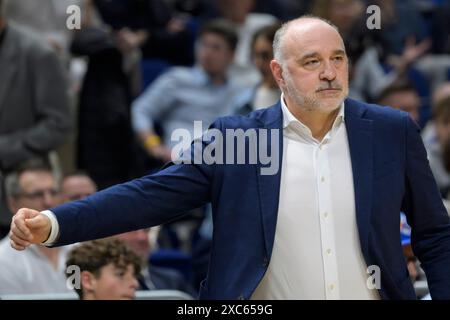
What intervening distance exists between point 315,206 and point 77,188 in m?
2.65

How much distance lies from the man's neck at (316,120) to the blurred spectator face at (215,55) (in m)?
3.47

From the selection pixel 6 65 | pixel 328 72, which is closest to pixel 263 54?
pixel 6 65

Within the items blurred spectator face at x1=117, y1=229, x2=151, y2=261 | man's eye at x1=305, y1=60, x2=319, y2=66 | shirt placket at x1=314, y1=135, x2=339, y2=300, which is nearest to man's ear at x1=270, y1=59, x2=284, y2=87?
man's eye at x1=305, y1=60, x2=319, y2=66

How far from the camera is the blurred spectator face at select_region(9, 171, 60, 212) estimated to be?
577 cm

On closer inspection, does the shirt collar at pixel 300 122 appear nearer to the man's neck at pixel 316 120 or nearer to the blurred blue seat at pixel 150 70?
the man's neck at pixel 316 120

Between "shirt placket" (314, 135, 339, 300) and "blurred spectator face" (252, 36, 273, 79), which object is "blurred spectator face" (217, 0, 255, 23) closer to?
"blurred spectator face" (252, 36, 273, 79)

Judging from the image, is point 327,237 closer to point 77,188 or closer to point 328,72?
point 328,72

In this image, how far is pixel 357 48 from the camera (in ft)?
25.4

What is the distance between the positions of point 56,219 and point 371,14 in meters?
4.33

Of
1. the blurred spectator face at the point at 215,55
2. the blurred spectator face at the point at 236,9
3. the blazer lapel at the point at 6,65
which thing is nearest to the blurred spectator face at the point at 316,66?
the blazer lapel at the point at 6,65

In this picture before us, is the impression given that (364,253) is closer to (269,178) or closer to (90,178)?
(269,178)

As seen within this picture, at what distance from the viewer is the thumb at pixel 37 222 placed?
3268 millimetres

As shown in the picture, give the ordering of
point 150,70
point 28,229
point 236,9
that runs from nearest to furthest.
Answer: point 28,229 → point 150,70 → point 236,9

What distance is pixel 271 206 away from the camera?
11.4 ft
